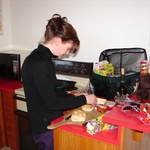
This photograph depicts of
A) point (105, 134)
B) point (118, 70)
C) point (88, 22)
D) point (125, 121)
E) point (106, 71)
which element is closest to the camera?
point (125, 121)

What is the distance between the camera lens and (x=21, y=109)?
77.1 inches

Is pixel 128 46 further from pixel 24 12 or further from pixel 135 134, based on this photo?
pixel 24 12

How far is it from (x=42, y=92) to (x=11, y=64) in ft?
3.78

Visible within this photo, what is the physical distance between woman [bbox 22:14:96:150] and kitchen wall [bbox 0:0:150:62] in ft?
2.62

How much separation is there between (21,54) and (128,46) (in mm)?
1079

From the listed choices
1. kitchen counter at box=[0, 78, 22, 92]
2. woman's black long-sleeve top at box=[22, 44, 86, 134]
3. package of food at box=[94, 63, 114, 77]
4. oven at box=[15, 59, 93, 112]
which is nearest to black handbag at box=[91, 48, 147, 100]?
package of food at box=[94, 63, 114, 77]

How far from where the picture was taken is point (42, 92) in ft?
3.66

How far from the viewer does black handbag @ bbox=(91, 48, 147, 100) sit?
5.18 ft

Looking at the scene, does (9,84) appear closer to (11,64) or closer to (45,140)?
(11,64)

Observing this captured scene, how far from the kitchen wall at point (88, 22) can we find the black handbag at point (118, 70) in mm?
115

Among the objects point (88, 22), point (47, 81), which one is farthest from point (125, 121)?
point (88, 22)

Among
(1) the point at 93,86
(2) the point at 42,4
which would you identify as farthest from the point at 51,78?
(2) the point at 42,4

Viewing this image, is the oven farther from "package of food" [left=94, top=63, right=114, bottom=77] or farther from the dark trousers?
the dark trousers

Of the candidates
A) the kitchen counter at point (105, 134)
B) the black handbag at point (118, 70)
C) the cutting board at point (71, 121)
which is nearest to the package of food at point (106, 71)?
the black handbag at point (118, 70)
